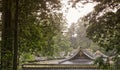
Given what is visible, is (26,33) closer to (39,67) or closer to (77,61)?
(39,67)

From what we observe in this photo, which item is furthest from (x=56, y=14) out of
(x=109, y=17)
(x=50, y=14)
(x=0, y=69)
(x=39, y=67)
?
(x=39, y=67)

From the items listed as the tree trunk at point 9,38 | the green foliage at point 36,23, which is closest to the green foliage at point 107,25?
the green foliage at point 36,23

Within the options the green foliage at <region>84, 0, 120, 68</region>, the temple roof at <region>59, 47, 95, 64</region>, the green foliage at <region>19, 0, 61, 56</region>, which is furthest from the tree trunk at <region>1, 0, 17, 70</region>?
the temple roof at <region>59, 47, 95, 64</region>

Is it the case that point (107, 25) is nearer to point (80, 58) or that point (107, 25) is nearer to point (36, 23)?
point (36, 23)

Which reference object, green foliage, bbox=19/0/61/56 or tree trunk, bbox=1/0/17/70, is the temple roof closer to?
green foliage, bbox=19/0/61/56

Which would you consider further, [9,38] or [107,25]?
[107,25]

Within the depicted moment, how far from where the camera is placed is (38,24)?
873 centimetres

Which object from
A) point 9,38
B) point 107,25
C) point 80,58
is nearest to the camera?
point 9,38

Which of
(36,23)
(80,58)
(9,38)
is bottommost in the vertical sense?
(80,58)

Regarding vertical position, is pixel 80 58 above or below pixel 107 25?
below

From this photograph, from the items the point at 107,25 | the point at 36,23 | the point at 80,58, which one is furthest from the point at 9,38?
the point at 80,58

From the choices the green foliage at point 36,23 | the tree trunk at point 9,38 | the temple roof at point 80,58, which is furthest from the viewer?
the temple roof at point 80,58

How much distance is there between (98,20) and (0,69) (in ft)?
12.9

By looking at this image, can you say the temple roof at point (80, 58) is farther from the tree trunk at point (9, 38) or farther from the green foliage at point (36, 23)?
the tree trunk at point (9, 38)
